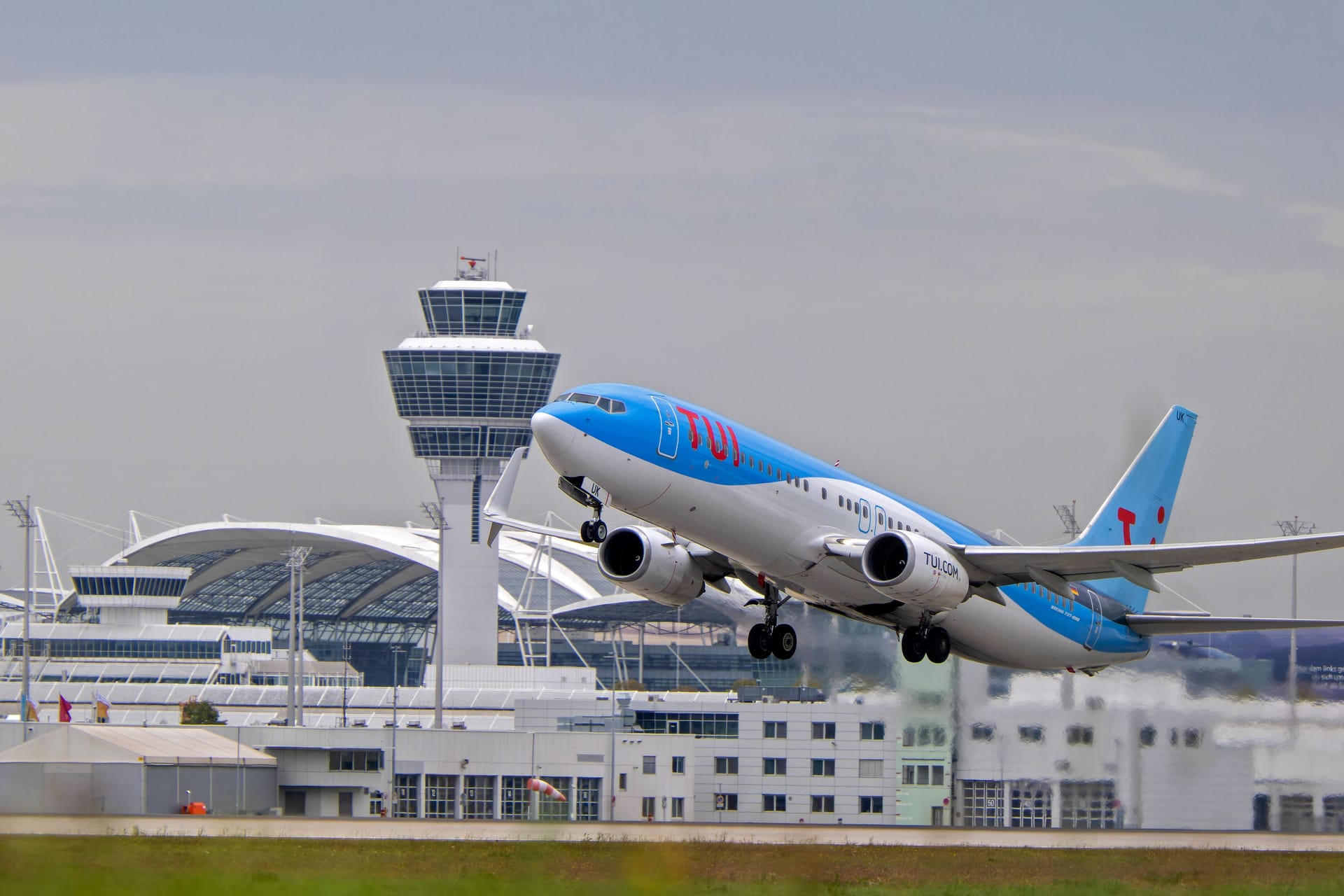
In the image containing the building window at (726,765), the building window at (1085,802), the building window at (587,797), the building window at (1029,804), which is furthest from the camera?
the building window at (726,765)

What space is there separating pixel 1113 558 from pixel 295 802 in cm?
4580

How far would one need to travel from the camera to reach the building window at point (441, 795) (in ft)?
250

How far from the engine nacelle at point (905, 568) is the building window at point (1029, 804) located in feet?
37.5

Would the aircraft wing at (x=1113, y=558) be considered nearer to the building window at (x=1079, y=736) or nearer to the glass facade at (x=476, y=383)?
the building window at (x=1079, y=736)

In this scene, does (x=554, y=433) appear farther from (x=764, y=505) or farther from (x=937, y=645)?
(x=937, y=645)

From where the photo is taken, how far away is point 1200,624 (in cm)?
4428

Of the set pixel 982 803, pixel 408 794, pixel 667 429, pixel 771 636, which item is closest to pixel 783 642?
pixel 771 636

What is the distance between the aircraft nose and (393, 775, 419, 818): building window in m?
47.3

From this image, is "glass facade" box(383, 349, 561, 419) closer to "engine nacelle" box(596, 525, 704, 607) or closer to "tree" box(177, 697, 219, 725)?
"tree" box(177, 697, 219, 725)

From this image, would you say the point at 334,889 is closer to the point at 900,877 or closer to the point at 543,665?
the point at 900,877

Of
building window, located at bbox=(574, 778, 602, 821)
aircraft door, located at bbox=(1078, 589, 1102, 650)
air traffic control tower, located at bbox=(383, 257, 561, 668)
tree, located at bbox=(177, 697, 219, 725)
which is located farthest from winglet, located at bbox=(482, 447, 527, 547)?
air traffic control tower, located at bbox=(383, 257, 561, 668)

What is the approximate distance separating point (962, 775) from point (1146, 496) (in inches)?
383

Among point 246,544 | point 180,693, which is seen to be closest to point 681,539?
point 180,693

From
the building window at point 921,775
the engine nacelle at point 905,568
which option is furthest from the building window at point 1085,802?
the engine nacelle at point 905,568
